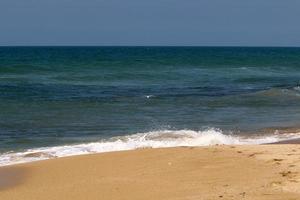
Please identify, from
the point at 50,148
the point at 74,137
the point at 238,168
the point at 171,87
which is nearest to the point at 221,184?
the point at 238,168

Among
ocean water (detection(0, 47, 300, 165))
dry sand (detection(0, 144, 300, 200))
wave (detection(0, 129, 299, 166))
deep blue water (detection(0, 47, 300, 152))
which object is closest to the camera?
dry sand (detection(0, 144, 300, 200))

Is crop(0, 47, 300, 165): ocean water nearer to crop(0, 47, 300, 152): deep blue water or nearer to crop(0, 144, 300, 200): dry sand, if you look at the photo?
crop(0, 47, 300, 152): deep blue water

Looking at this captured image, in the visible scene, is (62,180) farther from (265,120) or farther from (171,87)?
(171,87)

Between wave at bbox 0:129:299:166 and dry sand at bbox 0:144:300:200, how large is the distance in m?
1.05

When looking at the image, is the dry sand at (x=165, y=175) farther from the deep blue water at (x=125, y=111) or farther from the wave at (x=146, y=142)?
the deep blue water at (x=125, y=111)

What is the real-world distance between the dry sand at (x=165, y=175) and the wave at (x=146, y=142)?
1049mm

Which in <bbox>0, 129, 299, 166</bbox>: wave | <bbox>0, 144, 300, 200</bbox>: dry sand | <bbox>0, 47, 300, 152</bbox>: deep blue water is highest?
<bbox>0, 144, 300, 200</bbox>: dry sand

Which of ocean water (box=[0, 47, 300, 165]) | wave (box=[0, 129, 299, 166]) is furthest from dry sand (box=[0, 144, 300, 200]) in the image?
ocean water (box=[0, 47, 300, 165])

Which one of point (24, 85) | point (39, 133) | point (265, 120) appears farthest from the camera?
point (24, 85)

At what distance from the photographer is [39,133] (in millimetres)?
15773

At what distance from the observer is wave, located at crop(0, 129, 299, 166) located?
41.0 feet

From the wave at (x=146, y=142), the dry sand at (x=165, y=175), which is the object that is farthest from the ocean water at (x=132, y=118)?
the dry sand at (x=165, y=175)

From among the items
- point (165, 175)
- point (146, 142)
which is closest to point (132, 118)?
point (146, 142)

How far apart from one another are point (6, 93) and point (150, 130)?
38.4 ft
